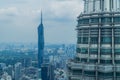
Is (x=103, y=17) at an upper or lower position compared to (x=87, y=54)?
upper

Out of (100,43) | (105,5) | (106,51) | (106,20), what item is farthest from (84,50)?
(105,5)

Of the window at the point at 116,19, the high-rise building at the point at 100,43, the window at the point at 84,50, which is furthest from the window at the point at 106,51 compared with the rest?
the window at the point at 116,19

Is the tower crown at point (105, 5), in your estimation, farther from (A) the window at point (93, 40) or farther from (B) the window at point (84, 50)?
(B) the window at point (84, 50)

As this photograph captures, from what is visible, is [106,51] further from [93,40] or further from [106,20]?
[106,20]

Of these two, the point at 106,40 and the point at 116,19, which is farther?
the point at 116,19

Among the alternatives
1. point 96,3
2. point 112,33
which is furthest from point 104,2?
point 112,33

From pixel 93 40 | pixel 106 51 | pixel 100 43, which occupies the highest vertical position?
pixel 93 40

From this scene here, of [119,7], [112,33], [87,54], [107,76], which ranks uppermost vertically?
[119,7]

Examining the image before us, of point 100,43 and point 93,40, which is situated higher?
point 93,40

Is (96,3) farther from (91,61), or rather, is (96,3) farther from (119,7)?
(91,61)

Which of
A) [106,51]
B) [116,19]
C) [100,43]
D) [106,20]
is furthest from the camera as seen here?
[106,20]
